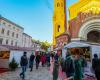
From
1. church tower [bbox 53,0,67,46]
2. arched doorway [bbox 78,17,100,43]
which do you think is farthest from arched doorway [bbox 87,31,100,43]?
church tower [bbox 53,0,67,46]

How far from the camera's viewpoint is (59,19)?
36875 mm

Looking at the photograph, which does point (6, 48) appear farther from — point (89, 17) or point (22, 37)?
point (22, 37)

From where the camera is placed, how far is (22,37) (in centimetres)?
4547

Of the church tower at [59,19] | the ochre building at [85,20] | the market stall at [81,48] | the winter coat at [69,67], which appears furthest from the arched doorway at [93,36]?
the winter coat at [69,67]

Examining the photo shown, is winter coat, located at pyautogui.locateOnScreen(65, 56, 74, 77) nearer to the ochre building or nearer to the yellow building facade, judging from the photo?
the ochre building

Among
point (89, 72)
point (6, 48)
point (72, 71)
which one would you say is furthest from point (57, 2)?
point (72, 71)

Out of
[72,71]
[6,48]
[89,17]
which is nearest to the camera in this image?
[72,71]

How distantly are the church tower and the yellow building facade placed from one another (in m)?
12.4

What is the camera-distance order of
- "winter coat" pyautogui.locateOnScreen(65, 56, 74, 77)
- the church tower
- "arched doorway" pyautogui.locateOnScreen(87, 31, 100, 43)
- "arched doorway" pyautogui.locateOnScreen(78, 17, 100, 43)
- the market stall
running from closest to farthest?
"winter coat" pyautogui.locateOnScreen(65, 56, 74, 77) < the market stall < "arched doorway" pyautogui.locateOnScreen(78, 17, 100, 43) < "arched doorway" pyautogui.locateOnScreen(87, 31, 100, 43) < the church tower

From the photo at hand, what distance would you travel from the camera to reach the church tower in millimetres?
36678

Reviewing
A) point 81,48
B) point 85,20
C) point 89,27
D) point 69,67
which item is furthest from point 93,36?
point 69,67

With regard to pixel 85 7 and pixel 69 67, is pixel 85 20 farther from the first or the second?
pixel 69 67

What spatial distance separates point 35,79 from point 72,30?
1393 cm

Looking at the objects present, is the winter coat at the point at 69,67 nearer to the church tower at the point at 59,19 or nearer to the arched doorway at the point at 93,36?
the arched doorway at the point at 93,36
